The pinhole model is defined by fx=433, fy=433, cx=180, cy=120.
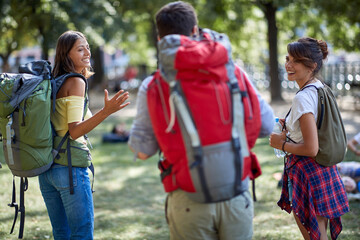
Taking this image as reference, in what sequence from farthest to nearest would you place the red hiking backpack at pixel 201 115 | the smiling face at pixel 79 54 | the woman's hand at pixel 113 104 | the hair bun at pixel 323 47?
the hair bun at pixel 323 47, the smiling face at pixel 79 54, the woman's hand at pixel 113 104, the red hiking backpack at pixel 201 115

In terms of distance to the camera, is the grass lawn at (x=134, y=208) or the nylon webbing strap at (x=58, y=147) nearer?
the nylon webbing strap at (x=58, y=147)

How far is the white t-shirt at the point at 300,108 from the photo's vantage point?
9.26 ft

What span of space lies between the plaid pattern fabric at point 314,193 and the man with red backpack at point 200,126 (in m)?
1.04

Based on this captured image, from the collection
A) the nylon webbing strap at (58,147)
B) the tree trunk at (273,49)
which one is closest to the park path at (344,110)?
the tree trunk at (273,49)

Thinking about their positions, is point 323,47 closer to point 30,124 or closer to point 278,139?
point 278,139

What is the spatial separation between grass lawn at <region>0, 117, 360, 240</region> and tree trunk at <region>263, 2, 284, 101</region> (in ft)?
27.7

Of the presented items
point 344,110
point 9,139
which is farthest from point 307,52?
point 344,110

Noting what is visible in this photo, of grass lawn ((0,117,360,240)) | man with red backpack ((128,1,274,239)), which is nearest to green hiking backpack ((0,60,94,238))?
man with red backpack ((128,1,274,239))

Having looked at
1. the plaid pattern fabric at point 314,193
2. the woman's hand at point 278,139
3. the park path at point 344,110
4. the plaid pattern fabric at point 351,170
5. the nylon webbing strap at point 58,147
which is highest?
the nylon webbing strap at point 58,147

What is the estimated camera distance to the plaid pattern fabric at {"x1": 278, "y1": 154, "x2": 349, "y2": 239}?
10.0 feet

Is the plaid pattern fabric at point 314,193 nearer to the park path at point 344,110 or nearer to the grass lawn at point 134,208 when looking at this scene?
the grass lawn at point 134,208

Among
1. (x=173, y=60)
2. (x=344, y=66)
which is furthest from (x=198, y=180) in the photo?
(x=344, y=66)

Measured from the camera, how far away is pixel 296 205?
10.4ft

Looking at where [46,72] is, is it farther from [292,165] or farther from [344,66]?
[344,66]
